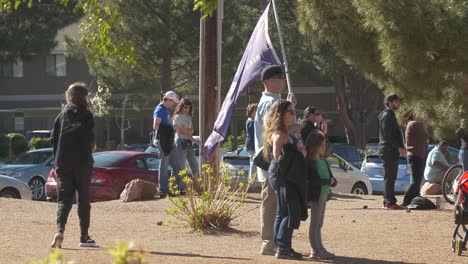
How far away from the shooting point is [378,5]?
450 inches

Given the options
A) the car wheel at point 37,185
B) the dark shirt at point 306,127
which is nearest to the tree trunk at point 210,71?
the dark shirt at point 306,127

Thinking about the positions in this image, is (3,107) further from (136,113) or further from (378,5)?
(378,5)

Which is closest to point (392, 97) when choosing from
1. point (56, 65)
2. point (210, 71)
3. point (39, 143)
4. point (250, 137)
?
point (250, 137)

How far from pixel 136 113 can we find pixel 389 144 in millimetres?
39227

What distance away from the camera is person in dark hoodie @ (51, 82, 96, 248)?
9914 mm

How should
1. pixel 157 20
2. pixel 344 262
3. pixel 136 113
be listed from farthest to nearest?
pixel 136 113
pixel 157 20
pixel 344 262

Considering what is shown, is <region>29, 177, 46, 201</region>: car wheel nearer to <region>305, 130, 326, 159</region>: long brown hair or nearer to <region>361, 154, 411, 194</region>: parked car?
<region>361, 154, 411, 194</region>: parked car

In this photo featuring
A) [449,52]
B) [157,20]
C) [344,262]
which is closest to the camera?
[344,262]

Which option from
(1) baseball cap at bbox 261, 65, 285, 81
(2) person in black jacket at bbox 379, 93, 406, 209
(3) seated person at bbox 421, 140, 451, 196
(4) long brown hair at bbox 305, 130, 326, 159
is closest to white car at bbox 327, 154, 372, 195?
(3) seated person at bbox 421, 140, 451, 196

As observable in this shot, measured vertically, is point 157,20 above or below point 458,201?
above

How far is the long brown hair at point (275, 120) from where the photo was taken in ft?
29.7

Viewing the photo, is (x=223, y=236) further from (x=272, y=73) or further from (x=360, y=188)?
(x=360, y=188)

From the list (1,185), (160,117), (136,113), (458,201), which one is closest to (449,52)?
(458,201)

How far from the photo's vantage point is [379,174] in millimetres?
25828
